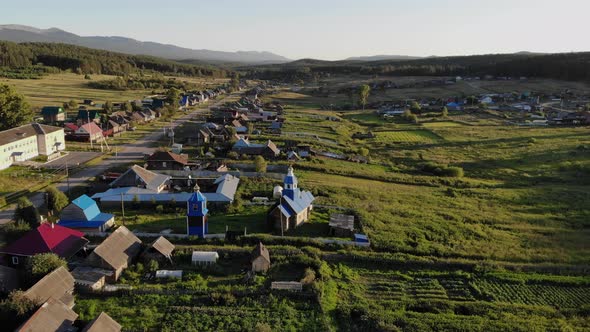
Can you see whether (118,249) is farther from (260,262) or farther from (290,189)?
(290,189)

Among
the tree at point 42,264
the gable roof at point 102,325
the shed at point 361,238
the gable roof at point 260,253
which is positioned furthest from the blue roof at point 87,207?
the shed at point 361,238

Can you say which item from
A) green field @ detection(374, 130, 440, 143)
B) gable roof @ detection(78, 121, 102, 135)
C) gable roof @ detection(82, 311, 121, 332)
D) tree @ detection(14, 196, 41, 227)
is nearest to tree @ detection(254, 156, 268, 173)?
tree @ detection(14, 196, 41, 227)

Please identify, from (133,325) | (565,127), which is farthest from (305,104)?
(133,325)

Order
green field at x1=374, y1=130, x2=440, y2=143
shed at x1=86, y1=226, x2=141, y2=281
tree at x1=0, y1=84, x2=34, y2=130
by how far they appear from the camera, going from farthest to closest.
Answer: green field at x1=374, y1=130, x2=440, y2=143, tree at x1=0, y1=84, x2=34, y2=130, shed at x1=86, y1=226, x2=141, y2=281

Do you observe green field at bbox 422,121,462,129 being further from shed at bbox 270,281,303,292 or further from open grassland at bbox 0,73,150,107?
open grassland at bbox 0,73,150,107

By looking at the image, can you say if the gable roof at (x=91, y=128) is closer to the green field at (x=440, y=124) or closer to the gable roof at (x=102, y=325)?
the gable roof at (x=102, y=325)

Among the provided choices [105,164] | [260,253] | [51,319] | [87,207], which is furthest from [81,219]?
[105,164]
